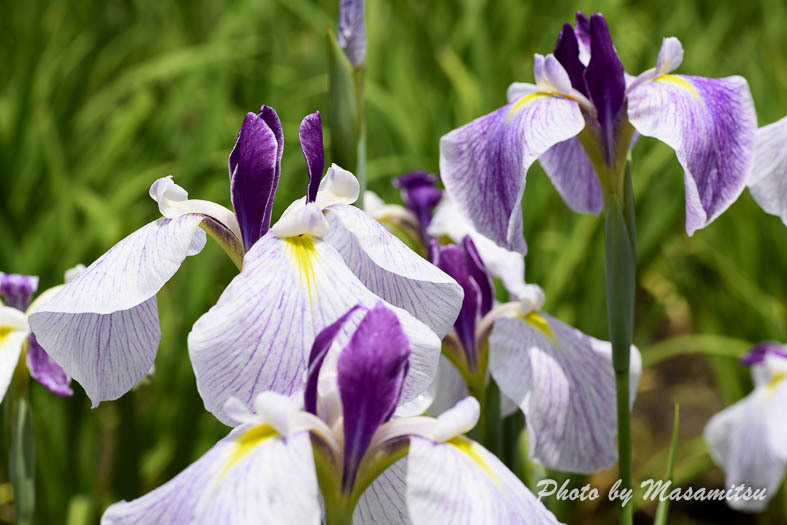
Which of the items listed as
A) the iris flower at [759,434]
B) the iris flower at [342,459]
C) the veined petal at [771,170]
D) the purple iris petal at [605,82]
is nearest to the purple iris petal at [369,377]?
the iris flower at [342,459]

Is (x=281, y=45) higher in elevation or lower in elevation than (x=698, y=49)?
higher

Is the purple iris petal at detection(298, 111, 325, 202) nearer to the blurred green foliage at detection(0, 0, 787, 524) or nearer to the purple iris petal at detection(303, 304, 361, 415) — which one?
the purple iris petal at detection(303, 304, 361, 415)

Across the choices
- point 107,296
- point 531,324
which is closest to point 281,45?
point 531,324

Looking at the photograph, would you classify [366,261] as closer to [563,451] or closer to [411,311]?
[411,311]

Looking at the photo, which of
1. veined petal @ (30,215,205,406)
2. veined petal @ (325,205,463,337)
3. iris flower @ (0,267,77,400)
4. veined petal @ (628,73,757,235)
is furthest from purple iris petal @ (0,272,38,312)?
veined petal @ (628,73,757,235)

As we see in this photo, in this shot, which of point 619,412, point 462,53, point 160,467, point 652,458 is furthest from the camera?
point 462,53

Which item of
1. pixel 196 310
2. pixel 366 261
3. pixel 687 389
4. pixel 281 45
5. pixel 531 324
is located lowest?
pixel 687 389
